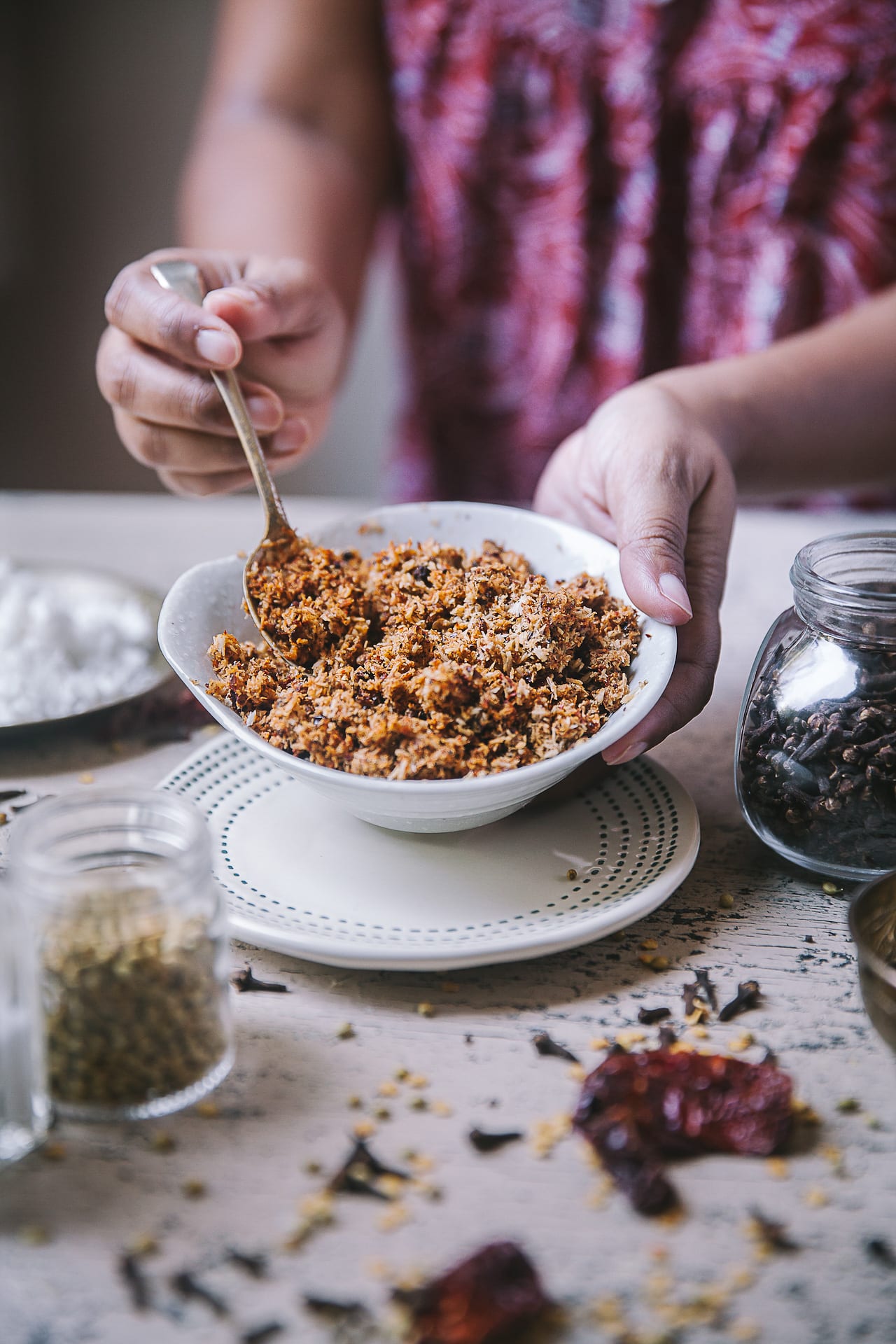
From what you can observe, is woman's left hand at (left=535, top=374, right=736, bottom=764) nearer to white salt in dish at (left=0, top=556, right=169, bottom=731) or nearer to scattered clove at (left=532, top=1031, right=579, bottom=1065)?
scattered clove at (left=532, top=1031, right=579, bottom=1065)

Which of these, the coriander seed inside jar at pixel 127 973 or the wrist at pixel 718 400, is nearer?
the coriander seed inside jar at pixel 127 973

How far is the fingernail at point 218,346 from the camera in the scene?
116 cm

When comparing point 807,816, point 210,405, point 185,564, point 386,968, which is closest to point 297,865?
point 386,968

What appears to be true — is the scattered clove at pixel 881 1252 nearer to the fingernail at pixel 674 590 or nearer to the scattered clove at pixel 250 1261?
the scattered clove at pixel 250 1261

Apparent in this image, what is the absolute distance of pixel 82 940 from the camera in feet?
2.24

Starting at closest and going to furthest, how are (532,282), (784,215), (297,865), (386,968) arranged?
1. (386,968)
2. (297,865)
3. (784,215)
4. (532,282)

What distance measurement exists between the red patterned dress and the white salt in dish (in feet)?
2.69

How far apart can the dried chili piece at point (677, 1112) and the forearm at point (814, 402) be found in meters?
0.91

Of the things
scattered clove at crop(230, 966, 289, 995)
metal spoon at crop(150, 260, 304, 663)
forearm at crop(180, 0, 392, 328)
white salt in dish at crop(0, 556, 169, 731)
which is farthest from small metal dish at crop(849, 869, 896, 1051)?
forearm at crop(180, 0, 392, 328)

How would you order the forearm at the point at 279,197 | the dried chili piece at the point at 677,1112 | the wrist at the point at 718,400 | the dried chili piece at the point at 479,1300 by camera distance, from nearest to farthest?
1. the dried chili piece at the point at 479,1300
2. the dried chili piece at the point at 677,1112
3. the wrist at the point at 718,400
4. the forearm at the point at 279,197

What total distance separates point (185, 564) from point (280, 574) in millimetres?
696

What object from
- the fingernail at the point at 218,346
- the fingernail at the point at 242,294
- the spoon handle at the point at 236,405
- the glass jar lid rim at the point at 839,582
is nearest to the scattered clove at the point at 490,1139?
the glass jar lid rim at the point at 839,582

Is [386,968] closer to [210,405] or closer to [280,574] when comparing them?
[280,574]

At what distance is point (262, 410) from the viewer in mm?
1287
